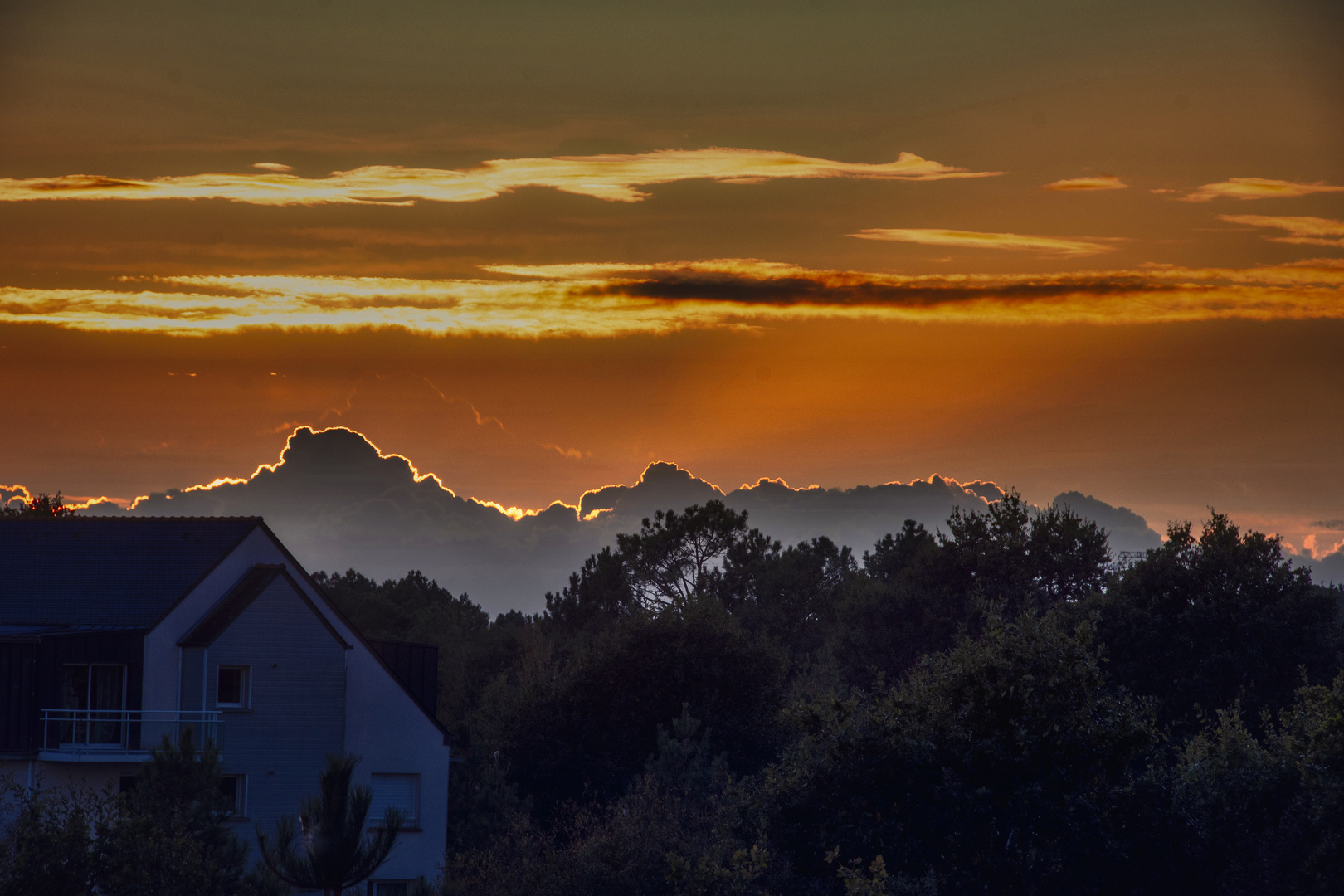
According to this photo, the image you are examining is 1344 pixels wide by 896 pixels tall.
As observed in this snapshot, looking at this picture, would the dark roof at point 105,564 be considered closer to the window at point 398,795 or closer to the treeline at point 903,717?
the window at point 398,795

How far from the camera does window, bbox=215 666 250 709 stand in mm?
36844

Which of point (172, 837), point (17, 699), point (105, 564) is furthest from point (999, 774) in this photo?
point (105, 564)

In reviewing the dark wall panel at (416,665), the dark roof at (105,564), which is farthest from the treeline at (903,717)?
the dark roof at (105,564)

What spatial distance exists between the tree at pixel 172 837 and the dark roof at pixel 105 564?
340 inches

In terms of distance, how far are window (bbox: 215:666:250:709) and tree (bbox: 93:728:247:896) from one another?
20.3 feet

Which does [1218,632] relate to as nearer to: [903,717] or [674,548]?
[903,717]

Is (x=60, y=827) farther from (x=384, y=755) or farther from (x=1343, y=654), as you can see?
(x=1343, y=654)

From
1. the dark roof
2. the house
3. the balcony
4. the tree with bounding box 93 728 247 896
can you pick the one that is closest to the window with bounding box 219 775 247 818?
the house

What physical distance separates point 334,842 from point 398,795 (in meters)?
18.8

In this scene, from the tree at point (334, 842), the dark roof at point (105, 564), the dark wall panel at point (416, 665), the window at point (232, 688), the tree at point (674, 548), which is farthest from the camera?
the tree at point (674, 548)

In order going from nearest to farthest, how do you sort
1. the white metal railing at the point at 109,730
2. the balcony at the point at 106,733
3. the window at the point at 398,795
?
the balcony at the point at 106,733 < the white metal railing at the point at 109,730 < the window at the point at 398,795

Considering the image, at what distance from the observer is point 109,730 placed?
115 feet

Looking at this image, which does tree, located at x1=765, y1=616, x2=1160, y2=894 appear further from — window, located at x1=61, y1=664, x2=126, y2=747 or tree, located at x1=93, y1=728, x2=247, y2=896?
window, located at x1=61, y1=664, x2=126, y2=747

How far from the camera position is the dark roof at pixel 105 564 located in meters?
38.4
